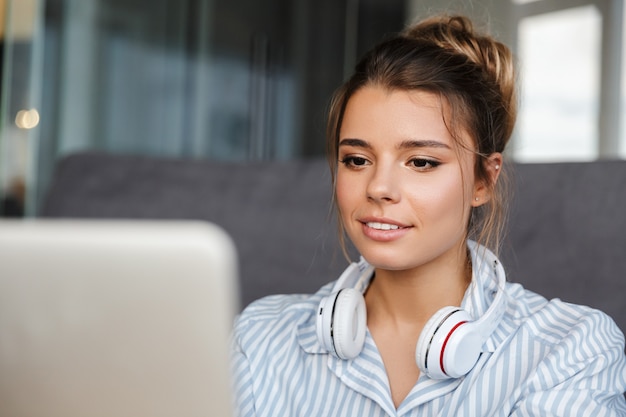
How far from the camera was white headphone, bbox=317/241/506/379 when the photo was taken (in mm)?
1044

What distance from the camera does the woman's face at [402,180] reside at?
114 centimetres

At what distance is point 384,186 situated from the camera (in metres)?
1.13

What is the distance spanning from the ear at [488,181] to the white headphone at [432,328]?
82 millimetres

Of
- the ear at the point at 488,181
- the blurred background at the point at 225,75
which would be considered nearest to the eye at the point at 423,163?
the ear at the point at 488,181

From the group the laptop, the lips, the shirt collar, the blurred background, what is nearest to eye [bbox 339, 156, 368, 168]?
the lips

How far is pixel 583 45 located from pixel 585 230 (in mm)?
3383

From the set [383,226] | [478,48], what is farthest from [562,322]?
[478,48]

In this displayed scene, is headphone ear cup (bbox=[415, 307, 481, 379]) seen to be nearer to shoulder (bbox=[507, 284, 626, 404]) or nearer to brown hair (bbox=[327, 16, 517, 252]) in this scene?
shoulder (bbox=[507, 284, 626, 404])

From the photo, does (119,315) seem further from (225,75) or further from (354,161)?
(225,75)

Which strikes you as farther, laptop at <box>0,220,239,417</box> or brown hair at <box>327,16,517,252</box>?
brown hair at <box>327,16,517,252</box>

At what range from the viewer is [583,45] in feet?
14.6

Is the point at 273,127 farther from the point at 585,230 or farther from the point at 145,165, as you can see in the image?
the point at 585,230

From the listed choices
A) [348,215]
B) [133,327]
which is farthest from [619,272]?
[133,327]

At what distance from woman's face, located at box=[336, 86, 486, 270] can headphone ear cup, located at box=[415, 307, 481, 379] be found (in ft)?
0.44
